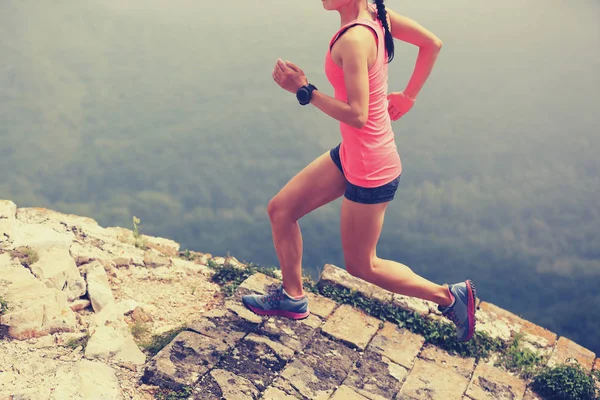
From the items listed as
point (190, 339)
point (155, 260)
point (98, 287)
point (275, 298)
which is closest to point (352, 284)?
point (275, 298)

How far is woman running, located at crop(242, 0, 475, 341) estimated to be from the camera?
2.96m

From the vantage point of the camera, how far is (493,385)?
160 inches

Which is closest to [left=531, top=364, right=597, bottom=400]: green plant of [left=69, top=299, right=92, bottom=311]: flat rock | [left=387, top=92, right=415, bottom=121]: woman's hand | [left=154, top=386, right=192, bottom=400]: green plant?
[left=387, top=92, right=415, bottom=121]: woman's hand

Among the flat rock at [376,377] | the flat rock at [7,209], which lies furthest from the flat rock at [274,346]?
the flat rock at [7,209]

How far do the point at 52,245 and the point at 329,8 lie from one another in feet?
9.21

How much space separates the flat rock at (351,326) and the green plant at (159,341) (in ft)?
3.23

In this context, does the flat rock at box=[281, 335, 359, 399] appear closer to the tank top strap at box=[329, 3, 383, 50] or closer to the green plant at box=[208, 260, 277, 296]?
the green plant at box=[208, 260, 277, 296]

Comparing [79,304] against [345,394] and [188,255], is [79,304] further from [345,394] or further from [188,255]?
[345,394]

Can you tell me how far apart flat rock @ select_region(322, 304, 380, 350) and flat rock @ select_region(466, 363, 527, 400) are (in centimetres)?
73

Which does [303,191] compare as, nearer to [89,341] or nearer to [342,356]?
[342,356]

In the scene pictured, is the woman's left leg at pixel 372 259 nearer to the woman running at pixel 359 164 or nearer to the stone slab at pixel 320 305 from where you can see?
the woman running at pixel 359 164

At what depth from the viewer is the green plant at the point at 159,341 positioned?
3830 millimetres

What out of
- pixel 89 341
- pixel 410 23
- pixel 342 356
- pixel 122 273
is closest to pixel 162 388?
pixel 89 341

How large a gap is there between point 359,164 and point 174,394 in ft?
5.29
